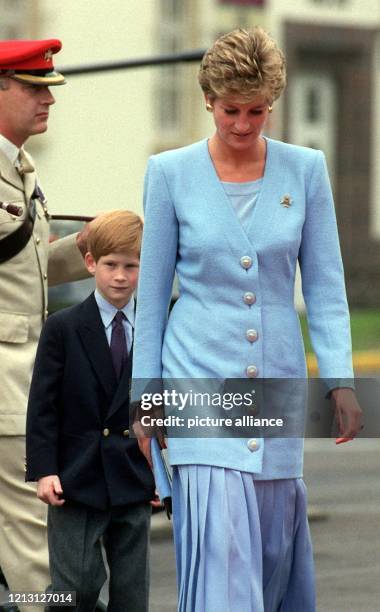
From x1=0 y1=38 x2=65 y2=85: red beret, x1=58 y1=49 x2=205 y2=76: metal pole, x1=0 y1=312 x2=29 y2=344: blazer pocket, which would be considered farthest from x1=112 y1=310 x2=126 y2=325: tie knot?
x1=58 y1=49 x2=205 y2=76: metal pole

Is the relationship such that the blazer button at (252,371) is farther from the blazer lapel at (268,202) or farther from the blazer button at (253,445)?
the blazer lapel at (268,202)

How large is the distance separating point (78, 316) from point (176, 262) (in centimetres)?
94

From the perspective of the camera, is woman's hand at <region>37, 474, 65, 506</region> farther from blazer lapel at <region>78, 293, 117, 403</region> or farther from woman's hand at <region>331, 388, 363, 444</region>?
woman's hand at <region>331, 388, 363, 444</region>

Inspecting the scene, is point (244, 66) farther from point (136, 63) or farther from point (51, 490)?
point (136, 63)

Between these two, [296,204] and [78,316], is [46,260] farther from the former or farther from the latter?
[296,204]

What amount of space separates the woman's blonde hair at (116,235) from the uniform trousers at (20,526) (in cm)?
85

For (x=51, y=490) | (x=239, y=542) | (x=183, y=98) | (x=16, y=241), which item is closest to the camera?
(x=239, y=542)

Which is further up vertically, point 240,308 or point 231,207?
point 231,207

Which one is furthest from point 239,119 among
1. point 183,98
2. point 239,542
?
point 183,98

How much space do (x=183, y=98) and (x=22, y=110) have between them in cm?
2190

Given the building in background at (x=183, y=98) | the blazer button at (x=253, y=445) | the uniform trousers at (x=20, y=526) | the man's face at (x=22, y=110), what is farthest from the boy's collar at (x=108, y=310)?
the building in background at (x=183, y=98)

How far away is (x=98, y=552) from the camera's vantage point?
18.3 ft

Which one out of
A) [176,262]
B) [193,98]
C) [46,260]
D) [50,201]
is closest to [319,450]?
[46,260]

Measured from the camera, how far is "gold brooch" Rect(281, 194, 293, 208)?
4.70m
